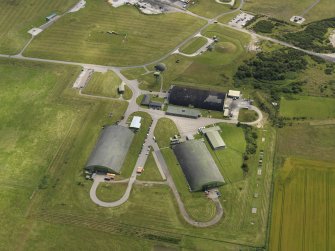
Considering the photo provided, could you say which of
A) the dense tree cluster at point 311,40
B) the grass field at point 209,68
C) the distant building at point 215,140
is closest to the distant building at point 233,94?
the grass field at point 209,68

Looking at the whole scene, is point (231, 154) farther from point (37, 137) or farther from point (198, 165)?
point (37, 137)

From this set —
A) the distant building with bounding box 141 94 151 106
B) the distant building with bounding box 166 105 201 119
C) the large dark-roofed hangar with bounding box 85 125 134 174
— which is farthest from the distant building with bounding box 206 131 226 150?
the distant building with bounding box 141 94 151 106

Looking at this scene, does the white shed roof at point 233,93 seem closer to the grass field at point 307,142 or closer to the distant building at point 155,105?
the grass field at point 307,142

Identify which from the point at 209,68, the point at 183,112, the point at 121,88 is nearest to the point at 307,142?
the point at 183,112

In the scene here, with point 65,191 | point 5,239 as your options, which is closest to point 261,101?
point 65,191

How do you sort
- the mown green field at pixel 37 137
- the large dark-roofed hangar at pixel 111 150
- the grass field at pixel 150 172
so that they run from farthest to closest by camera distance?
the large dark-roofed hangar at pixel 111 150 < the grass field at pixel 150 172 < the mown green field at pixel 37 137

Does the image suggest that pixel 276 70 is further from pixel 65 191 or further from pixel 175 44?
pixel 65 191
